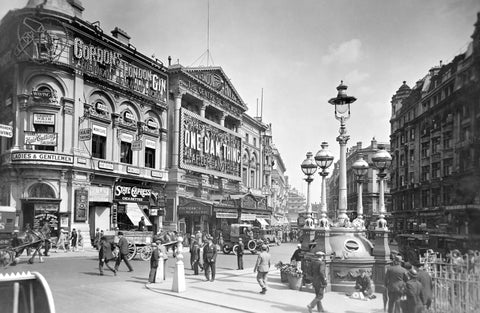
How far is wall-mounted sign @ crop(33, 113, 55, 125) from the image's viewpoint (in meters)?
26.1

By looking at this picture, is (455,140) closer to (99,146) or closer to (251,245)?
(251,245)

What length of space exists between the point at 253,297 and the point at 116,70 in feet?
79.5

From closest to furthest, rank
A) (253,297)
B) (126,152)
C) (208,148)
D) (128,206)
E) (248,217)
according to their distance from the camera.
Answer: (253,297)
(128,206)
(126,152)
(208,148)
(248,217)

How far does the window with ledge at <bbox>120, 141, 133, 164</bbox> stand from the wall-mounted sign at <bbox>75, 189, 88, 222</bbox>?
5508 mm

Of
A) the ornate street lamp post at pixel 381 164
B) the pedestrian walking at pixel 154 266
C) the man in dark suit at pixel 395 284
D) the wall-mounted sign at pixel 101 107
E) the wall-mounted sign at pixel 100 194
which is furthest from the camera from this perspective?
the wall-mounted sign at pixel 101 107

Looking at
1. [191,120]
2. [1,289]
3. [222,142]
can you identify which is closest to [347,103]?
[1,289]

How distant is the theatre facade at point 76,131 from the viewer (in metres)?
25.2

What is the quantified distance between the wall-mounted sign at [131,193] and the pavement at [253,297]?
648 inches

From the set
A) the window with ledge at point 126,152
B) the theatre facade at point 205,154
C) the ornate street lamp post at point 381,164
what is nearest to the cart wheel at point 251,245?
the theatre facade at point 205,154

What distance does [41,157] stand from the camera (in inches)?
1000

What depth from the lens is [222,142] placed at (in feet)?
147

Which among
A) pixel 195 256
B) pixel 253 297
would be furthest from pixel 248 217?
pixel 253 297

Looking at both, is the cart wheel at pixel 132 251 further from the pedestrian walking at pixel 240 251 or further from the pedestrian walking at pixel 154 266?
the pedestrian walking at pixel 154 266

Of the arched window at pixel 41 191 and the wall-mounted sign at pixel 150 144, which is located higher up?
the wall-mounted sign at pixel 150 144
